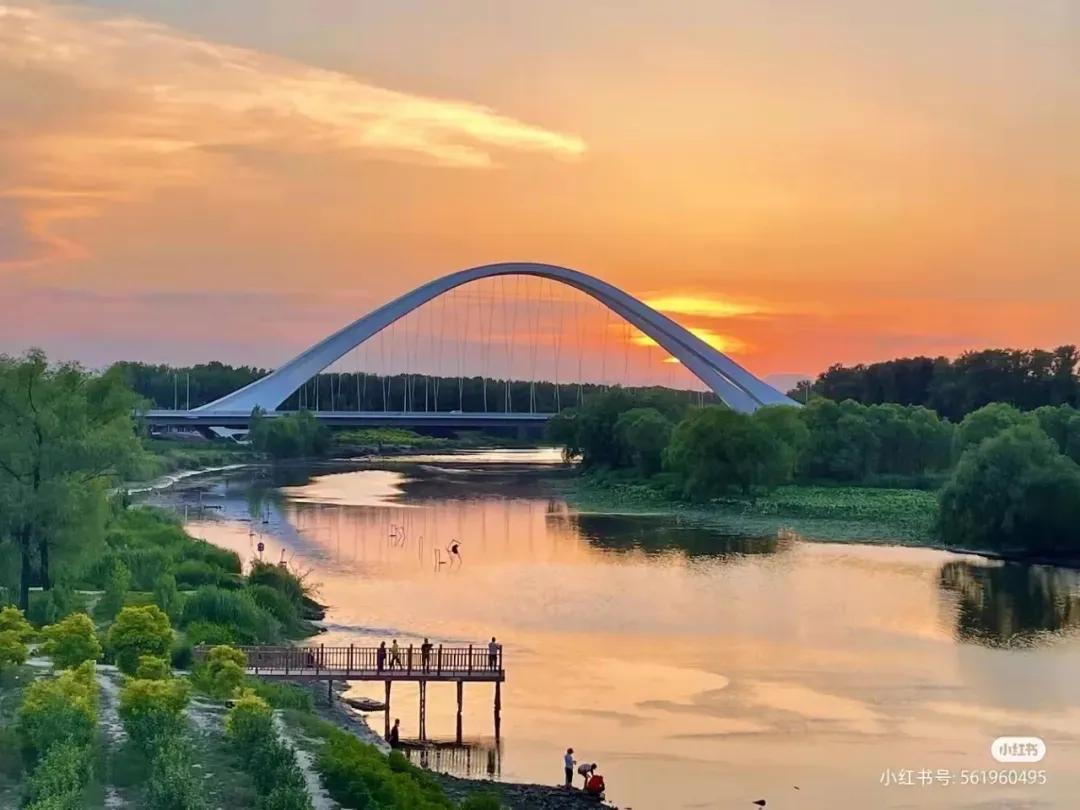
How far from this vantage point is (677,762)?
52.2ft

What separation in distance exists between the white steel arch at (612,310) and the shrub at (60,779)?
199 ft

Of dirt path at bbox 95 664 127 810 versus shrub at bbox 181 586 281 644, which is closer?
dirt path at bbox 95 664 127 810

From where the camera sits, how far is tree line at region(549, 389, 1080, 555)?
113 ft

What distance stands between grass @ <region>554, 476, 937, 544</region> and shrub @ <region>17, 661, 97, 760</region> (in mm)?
27187

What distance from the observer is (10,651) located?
14695 millimetres

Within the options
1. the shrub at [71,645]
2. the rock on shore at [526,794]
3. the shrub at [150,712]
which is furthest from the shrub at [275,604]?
the shrub at [150,712]

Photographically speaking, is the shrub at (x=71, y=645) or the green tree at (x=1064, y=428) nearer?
the shrub at (x=71, y=645)

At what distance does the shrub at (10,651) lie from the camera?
14.7 meters

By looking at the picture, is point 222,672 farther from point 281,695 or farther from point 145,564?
point 145,564

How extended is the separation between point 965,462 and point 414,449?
5920cm

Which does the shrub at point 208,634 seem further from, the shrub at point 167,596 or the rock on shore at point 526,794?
the rock on shore at point 526,794

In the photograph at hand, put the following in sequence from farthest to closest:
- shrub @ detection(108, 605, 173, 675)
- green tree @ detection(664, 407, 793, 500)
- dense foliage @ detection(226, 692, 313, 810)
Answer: green tree @ detection(664, 407, 793, 500)
shrub @ detection(108, 605, 173, 675)
dense foliage @ detection(226, 692, 313, 810)

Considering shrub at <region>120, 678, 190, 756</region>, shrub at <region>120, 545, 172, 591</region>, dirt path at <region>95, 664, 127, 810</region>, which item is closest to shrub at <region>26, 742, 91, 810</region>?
dirt path at <region>95, 664, 127, 810</region>

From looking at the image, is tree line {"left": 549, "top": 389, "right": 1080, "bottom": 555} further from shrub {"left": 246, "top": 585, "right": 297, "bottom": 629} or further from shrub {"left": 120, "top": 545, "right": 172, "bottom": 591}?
shrub {"left": 120, "top": 545, "right": 172, "bottom": 591}
